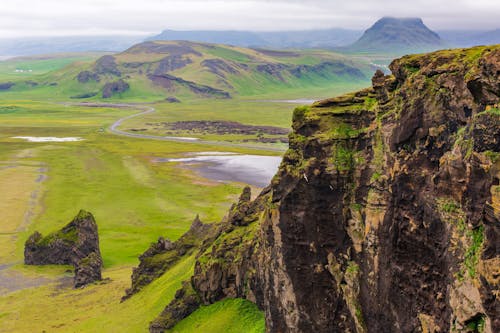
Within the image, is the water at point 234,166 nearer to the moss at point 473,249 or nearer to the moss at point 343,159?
A: the moss at point 343,159

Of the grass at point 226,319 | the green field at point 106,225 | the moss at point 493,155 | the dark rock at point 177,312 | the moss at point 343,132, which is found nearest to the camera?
the moss at point 493,155

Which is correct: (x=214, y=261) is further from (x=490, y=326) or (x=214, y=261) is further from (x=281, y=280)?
(x=490, y=326)

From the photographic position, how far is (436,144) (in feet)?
80.4

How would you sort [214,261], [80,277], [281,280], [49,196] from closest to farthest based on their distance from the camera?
[281,280]
[214,261]
[80,277]
[49,196]

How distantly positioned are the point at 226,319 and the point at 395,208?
2411cm

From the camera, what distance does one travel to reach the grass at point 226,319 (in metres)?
43.3

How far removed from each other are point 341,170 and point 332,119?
3676 millimetres

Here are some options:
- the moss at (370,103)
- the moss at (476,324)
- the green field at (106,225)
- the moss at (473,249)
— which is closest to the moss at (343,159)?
the moss at (370,103)

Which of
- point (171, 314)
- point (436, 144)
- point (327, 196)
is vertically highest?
point (436, 144)

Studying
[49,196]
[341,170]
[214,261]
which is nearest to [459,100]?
[341,170]

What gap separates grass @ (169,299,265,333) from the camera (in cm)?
4331

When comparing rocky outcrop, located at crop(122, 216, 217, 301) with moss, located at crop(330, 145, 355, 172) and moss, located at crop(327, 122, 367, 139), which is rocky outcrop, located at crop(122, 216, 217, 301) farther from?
moss, located at crop(330, 145, 355, 172)

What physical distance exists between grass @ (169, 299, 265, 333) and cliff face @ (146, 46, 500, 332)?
756 cm

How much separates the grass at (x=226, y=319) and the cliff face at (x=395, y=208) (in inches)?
298
